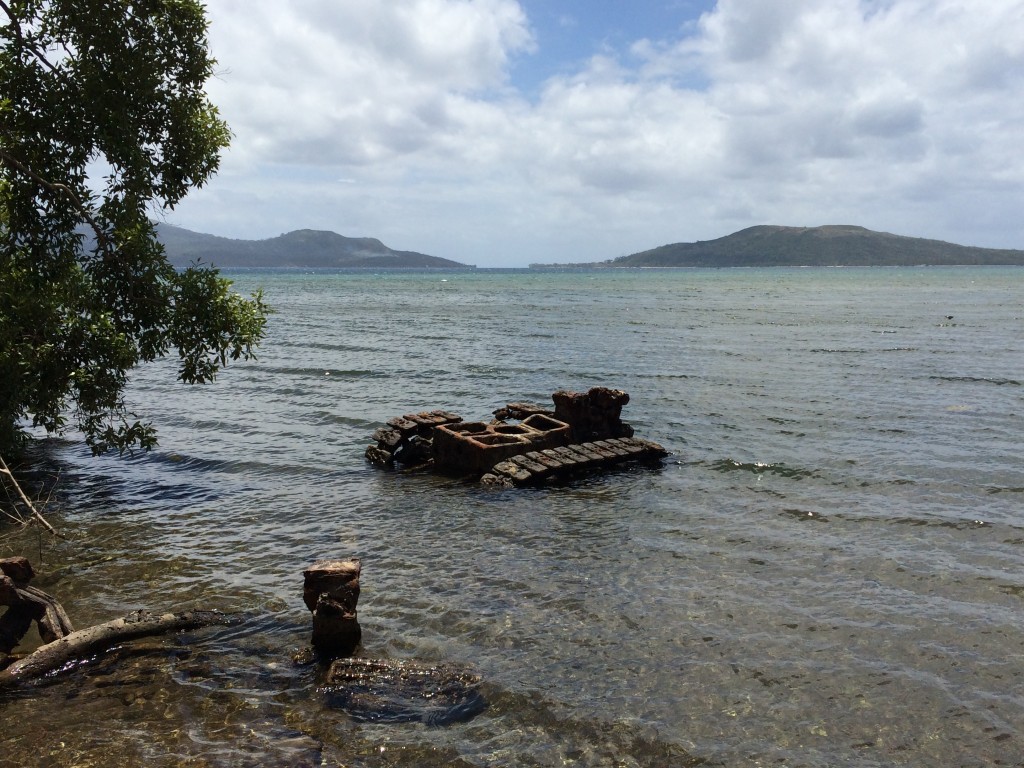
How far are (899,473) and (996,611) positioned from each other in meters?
6.65

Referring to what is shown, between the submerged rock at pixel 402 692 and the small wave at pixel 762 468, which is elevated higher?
the small wave at pixel 762 468

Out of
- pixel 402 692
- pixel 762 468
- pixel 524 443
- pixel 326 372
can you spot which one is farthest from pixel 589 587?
pixel 326 372

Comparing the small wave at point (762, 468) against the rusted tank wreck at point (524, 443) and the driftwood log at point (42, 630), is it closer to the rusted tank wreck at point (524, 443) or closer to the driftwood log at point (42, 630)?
the rusted tank wreck at point (524, 443)

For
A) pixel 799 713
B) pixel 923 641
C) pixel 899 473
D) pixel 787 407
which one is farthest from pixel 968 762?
pixel 787 407

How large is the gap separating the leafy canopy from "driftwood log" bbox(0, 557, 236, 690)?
16.5 ft

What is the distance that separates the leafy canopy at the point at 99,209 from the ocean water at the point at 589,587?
280 cm

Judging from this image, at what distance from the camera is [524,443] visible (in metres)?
16.5

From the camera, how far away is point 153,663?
26.5ft

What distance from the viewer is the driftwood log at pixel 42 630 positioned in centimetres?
766

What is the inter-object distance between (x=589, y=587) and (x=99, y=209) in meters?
10.7

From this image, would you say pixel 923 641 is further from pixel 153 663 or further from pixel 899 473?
pixel 153 663

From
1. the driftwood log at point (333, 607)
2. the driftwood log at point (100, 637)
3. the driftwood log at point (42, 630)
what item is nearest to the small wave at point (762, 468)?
the driftwood log at point (333, 607)

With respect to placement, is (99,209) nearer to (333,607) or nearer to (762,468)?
(333,607)

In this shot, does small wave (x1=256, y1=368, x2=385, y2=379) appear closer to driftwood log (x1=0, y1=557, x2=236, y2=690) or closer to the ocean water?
the ocean water
